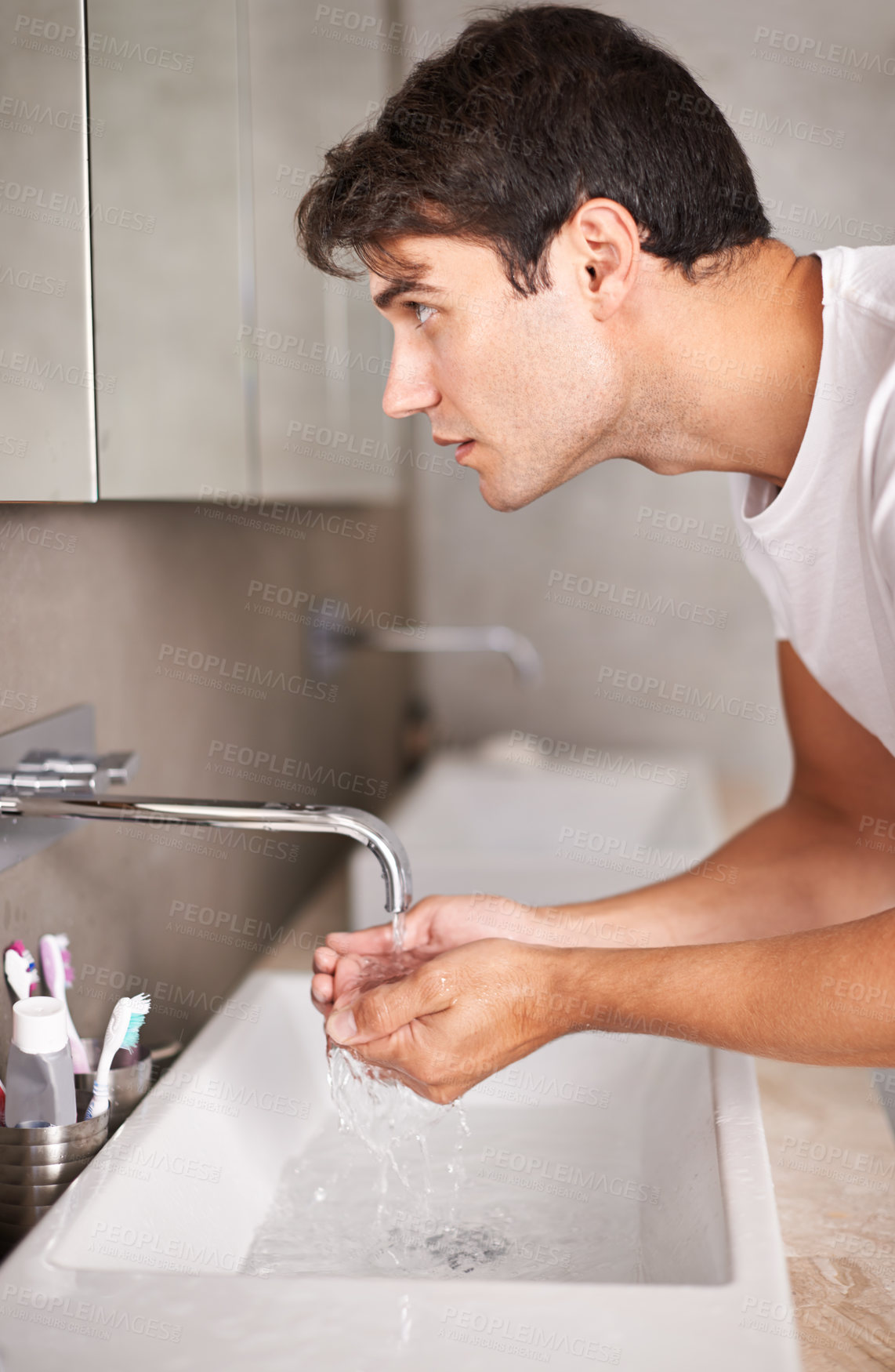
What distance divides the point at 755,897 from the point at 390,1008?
1.49 feet

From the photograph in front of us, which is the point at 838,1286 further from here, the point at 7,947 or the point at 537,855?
the point at 537,855

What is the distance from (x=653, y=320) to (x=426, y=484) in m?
1.67

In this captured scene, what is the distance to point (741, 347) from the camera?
0.99m

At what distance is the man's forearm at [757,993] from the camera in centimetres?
76

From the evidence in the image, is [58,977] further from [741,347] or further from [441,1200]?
[741,347]

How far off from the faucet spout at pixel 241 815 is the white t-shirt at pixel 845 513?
41 centimetres

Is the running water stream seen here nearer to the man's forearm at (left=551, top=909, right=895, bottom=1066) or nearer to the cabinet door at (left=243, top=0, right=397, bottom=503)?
the man's forearm at (left=551, top=909, right=895, bottom=1066)

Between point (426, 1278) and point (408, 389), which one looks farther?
point (408, 389)

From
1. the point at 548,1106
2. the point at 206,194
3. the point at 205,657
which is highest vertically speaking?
the point at 206,194

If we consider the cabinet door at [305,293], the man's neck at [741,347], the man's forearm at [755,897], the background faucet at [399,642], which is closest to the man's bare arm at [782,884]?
the man's forearm at [755,897]

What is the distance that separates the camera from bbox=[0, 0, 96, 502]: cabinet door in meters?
0.81

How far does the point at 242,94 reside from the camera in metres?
1.21

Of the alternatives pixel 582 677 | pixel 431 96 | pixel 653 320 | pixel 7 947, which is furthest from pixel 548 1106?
pixel 582 677

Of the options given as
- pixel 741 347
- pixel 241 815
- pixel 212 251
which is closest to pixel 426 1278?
pixel 241 815
